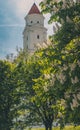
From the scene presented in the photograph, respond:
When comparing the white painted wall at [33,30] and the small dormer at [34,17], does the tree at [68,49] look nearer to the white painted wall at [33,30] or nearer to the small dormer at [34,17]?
the white painted wall at [33,30]

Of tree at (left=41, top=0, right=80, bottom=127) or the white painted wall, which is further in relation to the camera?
the white painted wall

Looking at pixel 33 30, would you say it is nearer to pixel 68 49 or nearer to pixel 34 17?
pixel 34 17

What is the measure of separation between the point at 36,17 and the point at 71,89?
130 m

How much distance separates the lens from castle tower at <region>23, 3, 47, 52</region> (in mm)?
148250

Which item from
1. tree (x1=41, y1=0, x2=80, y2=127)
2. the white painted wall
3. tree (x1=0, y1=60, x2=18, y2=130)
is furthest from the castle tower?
tree (x1=41, y1=0, x2=80, y2=127)

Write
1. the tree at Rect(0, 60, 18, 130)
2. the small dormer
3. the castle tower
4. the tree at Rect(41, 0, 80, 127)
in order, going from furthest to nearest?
the small dormer < the castle tower < the tree at Rect(0, 60, 18, 130) < the tree at Rect(41, 0, 80, 127)

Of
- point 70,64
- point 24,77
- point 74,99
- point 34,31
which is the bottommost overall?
point 74,99

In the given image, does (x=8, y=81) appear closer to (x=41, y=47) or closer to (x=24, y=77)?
(x=24, y=77)

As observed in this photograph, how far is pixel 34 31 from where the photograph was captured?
486 feet

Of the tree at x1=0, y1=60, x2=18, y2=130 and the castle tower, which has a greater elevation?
the castle tower

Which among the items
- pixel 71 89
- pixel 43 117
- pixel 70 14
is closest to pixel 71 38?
pixel 70 14

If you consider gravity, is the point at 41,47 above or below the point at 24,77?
below

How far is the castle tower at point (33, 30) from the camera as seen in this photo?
148250mm

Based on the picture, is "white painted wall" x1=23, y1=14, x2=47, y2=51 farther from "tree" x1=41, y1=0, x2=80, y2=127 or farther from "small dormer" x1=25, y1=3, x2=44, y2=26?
"tree" x1=41, y1=0, x2=80, y2=127
